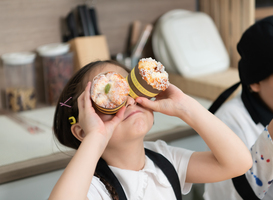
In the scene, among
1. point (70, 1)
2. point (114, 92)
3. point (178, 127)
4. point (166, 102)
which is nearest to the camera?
point (114, 92)

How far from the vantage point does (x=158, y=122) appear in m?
1.34

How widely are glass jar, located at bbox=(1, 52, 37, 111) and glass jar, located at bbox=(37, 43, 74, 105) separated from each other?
0.21 feet

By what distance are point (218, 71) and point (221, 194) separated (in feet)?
3.03

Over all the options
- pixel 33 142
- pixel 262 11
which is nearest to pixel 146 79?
pixel 33 142

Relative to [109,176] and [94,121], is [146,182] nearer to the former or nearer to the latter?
[109,176]

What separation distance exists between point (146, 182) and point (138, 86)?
277mm

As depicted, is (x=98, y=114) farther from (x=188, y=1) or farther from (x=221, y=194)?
(x=188, y=1)

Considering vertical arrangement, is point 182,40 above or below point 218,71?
above

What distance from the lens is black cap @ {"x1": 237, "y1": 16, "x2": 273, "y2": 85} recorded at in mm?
981

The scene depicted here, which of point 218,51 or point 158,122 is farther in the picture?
point 218,51

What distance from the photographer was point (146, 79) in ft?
Result: 2.18

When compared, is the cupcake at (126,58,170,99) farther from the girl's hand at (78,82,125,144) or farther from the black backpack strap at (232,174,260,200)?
the black backpack strap at (232,174,260,200)

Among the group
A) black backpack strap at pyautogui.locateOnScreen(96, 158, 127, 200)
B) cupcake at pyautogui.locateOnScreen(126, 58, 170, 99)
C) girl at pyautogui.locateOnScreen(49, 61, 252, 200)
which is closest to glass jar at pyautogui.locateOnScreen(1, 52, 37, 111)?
girl at pyautogui.locateOnScreen(49, 61, 252, 200)

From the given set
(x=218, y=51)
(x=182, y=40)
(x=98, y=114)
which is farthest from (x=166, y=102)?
(x=218, y=51)
